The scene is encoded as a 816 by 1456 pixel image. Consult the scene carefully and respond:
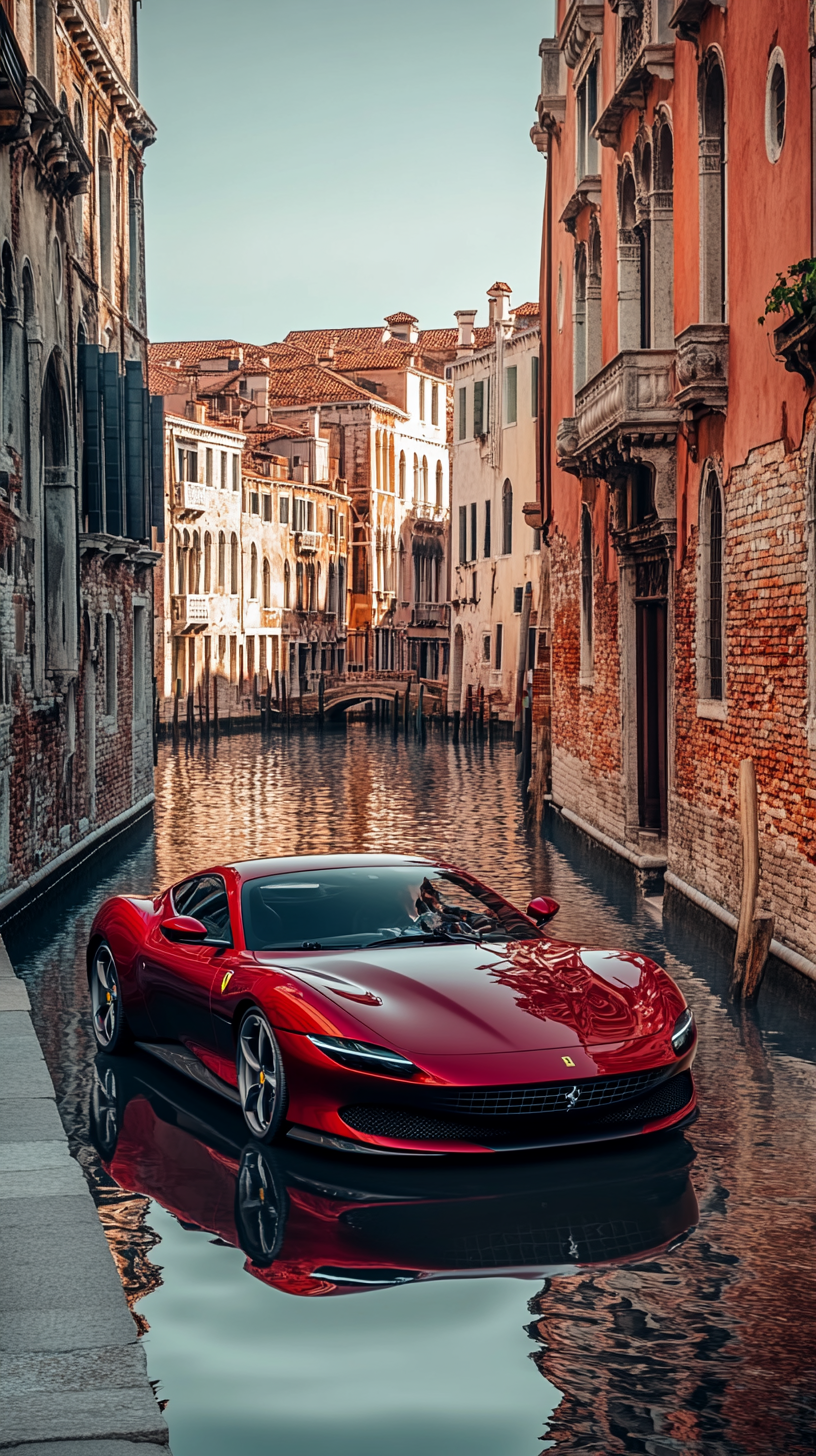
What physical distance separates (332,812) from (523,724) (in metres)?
9.01

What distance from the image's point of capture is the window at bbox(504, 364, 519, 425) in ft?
185

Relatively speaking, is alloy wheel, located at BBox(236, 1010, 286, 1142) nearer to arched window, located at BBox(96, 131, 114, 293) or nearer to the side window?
the side window

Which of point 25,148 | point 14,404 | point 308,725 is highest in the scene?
point 25,148

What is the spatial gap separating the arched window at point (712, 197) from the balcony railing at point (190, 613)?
49798 mm

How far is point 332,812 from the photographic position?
28.2 m

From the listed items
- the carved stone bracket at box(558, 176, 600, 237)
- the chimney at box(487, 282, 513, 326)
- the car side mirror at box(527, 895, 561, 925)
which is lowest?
the car side mirror at box(527, 895, 561, 925)

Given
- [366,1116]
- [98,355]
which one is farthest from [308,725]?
[366,1116]

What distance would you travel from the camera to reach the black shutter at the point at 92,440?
789 inches

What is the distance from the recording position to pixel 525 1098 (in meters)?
6.50

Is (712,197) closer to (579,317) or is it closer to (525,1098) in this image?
(579,317)

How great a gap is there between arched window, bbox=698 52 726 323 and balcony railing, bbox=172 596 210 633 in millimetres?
49798

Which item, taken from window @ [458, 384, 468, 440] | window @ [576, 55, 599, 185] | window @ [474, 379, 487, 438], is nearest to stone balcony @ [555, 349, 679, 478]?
window @ [576, 55, 599, 185]

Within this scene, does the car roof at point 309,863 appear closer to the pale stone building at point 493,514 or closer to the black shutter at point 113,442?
the black shutter at point 113,442

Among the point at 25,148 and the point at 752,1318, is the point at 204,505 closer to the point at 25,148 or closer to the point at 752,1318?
the point at 25,148
